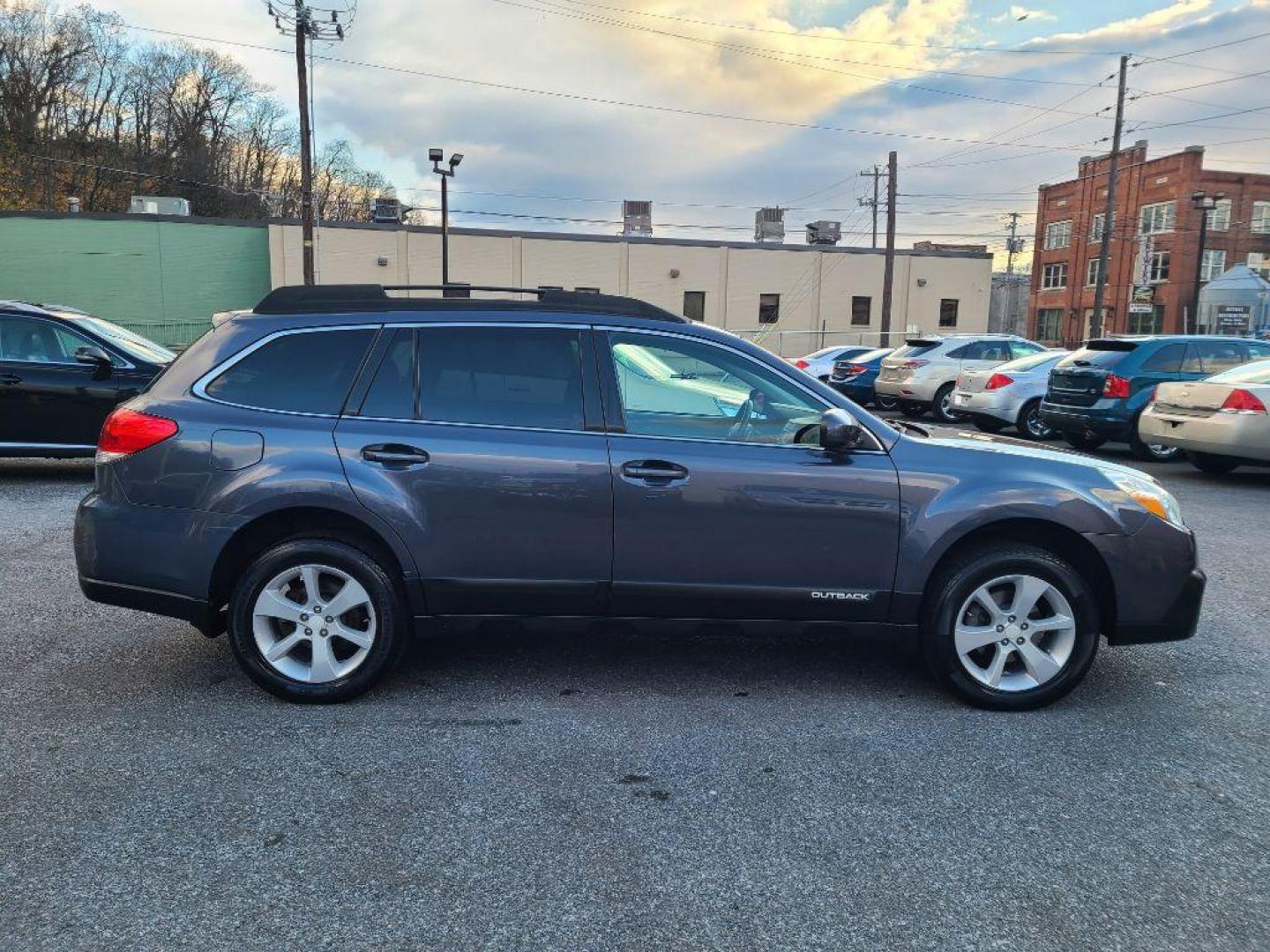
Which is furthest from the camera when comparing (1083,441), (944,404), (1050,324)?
(1050,324)

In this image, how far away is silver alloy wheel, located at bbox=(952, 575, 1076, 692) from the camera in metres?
3.85

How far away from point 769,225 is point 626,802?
4489 centimetres

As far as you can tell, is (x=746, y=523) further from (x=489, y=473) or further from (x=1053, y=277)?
(x=1053, y=277)

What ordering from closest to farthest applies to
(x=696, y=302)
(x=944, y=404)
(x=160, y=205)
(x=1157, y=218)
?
(x=944, y=404)
(x=160, y=205)
(x=696, y=302)
(x=1157, y=218)

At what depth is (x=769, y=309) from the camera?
42219 millimetres

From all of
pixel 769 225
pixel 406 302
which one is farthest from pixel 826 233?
pixel 406 302

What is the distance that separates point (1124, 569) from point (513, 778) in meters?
2.71

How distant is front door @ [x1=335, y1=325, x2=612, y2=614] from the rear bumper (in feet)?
31.9

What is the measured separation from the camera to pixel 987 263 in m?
44.4

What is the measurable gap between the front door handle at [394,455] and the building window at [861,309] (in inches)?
1632

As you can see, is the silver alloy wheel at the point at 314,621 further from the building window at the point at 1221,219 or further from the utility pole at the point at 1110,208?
the building window at the point at 1221,219

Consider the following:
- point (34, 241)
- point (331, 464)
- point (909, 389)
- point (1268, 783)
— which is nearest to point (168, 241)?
point (34, 241)

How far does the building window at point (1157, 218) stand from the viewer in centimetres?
5203

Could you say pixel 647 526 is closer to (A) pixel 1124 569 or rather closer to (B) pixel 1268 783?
(A) pixel 1124 569
